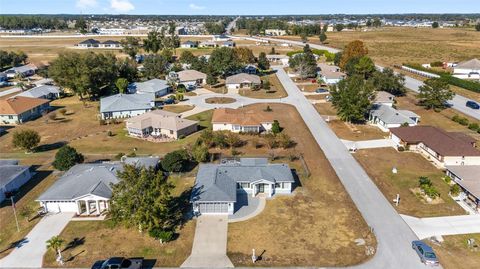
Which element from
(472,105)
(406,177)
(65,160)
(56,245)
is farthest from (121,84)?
(472,105)

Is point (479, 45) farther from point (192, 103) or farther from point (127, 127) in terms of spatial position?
point (127, 127)

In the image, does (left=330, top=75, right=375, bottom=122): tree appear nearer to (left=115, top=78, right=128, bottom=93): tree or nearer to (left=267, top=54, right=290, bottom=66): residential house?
(left=115, top=78, right=128, bottom=93): tree

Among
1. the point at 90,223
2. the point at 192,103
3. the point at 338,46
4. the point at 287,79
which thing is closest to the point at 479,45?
the point at 338,46

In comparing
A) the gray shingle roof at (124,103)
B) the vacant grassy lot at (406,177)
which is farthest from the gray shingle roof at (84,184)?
the vacant grassy lot at (406,177)

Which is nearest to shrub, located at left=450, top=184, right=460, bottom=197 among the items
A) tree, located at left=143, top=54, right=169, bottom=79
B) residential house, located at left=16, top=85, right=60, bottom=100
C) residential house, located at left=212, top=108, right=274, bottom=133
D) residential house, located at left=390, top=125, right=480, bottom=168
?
residential house, located at left=390, top=125, right=480, bottom=168

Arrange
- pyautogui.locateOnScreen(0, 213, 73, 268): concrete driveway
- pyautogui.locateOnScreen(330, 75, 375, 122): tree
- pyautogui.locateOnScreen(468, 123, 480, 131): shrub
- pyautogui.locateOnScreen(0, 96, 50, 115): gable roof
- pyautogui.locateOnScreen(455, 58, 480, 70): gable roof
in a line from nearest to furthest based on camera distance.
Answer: pyautogui.locateOnScreen(0, 213, 73, 268): concrete driveway < pyautogui.locateOnScreen(468, 123, 480, 131): shrub < pyautogui.locateOnScreen(330, 75, 375, 122): tree < pyautogui.locateOnScreen(0, 96, 50, 115): gable roof < pyautogui.locateOnScreen(455, 58, 480, 70): gable roof

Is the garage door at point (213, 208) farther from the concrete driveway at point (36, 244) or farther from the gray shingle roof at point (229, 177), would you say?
the concrete driveway at point (36, 244)
